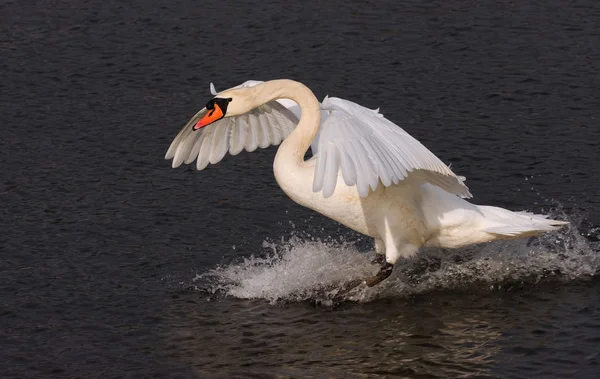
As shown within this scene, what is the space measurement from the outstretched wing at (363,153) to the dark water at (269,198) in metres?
1.47

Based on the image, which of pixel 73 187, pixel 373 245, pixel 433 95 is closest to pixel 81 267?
pixel 73 187

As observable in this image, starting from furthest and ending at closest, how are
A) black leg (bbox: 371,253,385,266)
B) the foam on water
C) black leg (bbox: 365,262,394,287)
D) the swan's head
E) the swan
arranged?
1. black leg (bbox: 371,253,385,266)
2. the foam on water
3. black leg (bbox: 365,262,394,287)
4. the swan's head
5. the swan

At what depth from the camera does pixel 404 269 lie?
10.5m

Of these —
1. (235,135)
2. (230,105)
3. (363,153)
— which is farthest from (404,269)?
(363,153)

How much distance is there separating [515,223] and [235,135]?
8.56 ft

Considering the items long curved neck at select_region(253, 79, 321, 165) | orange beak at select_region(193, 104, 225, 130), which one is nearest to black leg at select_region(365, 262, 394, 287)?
long curved neck at select_region(253, 79, 321, 165)

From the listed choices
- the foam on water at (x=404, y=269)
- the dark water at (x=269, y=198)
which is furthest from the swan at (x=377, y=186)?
the dark water at (x=269, y=198)

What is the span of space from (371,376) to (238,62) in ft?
23.9

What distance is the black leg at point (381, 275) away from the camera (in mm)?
9688

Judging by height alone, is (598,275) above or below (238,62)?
below

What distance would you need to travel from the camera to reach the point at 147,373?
28.2 feet

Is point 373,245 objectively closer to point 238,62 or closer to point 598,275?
point 598,275

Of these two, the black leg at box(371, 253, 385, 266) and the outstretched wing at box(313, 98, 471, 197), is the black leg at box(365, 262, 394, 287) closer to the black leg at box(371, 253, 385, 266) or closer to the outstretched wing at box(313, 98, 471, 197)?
the black leg at box(371, 253, 385, 266)

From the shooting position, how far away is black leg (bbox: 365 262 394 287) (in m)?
9.69
